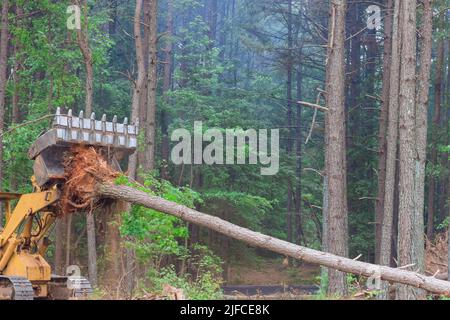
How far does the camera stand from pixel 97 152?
11891mm

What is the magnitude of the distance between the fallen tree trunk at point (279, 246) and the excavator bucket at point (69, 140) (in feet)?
2.10

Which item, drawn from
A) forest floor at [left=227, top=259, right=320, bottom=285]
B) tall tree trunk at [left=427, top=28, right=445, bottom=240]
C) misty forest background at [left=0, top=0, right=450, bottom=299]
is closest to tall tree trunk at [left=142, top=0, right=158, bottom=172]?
misty forest background at [left=0, top=0, right=450, bottom=299]

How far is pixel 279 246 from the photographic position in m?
10.6

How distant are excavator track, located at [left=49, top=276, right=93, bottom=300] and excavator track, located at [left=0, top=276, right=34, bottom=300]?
984mm

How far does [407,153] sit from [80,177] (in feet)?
26.6

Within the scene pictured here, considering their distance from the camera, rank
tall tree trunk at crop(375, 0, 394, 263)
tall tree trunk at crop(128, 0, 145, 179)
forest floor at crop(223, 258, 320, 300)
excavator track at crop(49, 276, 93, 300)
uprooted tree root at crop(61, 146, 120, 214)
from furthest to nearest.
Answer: forest floor at crop(223, 258, 320, 300)
tall tree trunk at crop(375, 0, 394, 263)
tall tree trunk at crop(128, 0, 145, 179)
excavator track at crop(49, 276, 93, 300)
uprooted tree root at crop(61, 146, 120, 214)

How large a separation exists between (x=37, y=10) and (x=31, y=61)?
66.1 inches

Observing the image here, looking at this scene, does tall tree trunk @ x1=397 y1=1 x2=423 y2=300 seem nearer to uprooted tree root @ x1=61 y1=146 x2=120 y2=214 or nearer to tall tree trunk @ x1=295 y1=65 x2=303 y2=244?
uprooted tree root @ x1=61 y1=146 x2=120 y2=214

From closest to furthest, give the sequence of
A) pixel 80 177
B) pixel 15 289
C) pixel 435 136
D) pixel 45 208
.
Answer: pixel 15 289 → pixel 80 177 → pixel 45 208 → pixel 435 136

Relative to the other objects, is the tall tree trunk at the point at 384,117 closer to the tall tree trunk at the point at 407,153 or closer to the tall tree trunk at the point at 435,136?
the tall tree trunk at the point at 435,136

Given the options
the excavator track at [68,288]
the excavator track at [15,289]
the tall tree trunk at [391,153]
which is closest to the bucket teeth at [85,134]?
the excavator track at [15,289]

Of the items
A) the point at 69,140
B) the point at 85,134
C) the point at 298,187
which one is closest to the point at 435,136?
the point at 298,187

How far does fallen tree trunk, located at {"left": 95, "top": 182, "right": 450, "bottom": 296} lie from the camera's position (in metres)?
9.82

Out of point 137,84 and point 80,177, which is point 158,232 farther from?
point 137,84
